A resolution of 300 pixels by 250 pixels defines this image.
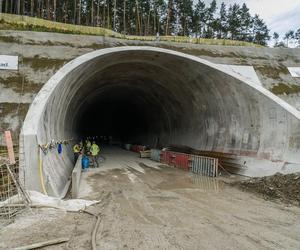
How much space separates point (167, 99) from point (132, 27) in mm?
40845

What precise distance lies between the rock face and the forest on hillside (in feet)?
101

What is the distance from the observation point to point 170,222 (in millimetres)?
7113

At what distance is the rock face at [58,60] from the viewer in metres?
15.0

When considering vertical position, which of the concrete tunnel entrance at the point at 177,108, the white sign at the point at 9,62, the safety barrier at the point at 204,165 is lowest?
the safety barrier at the point at 204,165

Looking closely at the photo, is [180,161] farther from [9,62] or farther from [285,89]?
[9,62]

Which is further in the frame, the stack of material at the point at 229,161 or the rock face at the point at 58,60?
the rock face at the point at 58,60

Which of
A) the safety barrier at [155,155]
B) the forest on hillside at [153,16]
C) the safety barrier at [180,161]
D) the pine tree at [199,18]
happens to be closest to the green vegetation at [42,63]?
the safety barrier at [180,161]

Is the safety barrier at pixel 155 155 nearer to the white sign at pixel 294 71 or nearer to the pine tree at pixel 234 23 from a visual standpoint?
the white sign at pixel 294 71

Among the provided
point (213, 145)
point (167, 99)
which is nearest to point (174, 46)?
point (167, 99)

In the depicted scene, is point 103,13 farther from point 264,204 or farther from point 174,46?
point 264,204

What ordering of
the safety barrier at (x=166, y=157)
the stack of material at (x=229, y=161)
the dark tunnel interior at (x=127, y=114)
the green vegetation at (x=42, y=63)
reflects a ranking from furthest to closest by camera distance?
the dark tunnel interior at (x=127, y=114), the safety barrier at (x=166, y=157), the green vegetation at (x=42, y=63), the stack of material at (x=229, y=161)

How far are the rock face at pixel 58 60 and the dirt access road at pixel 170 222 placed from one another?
6491mm

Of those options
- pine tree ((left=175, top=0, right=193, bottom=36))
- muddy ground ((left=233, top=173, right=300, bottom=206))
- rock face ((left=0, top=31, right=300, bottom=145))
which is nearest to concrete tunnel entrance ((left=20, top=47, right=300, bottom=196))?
muddy ground ((left=233, top=173, right=300, bottom=206))

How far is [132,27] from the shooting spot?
2356 inches
